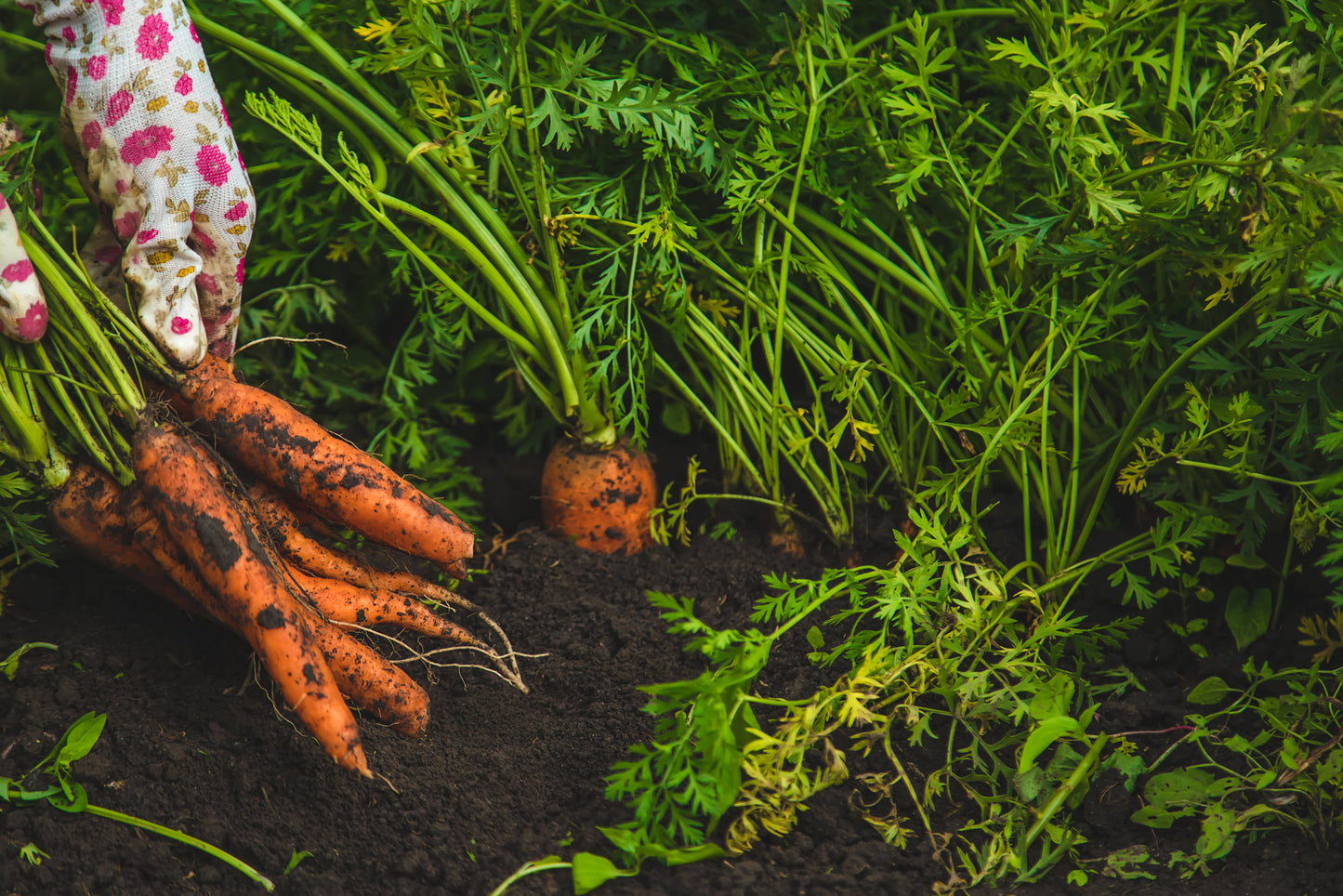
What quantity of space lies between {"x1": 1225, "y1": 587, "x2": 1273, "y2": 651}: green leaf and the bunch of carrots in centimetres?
123

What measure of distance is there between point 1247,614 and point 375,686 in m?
1.48

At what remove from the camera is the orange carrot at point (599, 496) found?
6.03 ft

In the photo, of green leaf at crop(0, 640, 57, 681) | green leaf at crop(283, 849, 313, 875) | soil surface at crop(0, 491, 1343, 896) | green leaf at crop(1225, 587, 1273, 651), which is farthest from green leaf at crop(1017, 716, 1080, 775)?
green leaf at crop(0, 640, 57, 681)

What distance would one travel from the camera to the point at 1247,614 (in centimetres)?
156

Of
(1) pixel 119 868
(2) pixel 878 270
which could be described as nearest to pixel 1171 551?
(2) pixel 878 270

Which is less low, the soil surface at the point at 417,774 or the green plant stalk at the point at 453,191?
the green plant stalk at the point at 453,191

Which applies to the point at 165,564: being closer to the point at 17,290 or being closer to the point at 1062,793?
the point at 17,290

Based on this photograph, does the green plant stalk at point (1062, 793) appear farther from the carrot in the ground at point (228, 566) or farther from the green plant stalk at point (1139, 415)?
the carrot in the ground at point (228, 566)

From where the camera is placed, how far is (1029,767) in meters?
1.26

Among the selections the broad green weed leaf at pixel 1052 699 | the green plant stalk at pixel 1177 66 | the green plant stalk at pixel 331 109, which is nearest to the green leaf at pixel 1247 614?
the broad green weed leaf at pixel 1052 699

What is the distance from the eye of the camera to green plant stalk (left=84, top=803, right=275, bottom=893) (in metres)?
1.18

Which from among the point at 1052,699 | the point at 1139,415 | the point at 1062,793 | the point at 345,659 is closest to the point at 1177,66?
the point at 1139,415

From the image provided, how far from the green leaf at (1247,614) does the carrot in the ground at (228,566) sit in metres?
1.46

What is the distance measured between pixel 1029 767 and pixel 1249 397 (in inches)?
27.6
